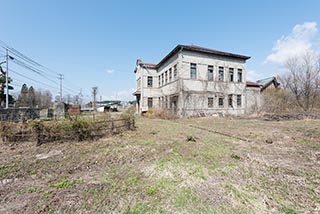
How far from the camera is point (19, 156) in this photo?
4.80 meters

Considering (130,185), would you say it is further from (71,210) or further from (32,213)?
(32,213)

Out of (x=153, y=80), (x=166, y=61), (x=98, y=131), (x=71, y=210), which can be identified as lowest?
(x=71, y=210)

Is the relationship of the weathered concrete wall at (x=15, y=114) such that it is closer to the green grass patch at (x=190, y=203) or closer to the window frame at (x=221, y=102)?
the green grass patch at (x=190, y=203)

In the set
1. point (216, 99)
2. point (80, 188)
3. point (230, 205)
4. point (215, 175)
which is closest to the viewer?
point (230, 205)

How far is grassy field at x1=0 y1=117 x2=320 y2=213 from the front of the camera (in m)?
2.45

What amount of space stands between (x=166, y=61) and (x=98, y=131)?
1608 cm

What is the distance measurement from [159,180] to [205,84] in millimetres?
17007

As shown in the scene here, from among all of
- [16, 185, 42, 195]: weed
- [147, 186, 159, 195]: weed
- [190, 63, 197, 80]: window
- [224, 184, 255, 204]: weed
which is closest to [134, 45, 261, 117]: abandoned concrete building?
[190, 63, 197, 80]: window

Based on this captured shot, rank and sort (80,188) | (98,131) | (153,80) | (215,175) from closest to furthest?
(80,188) < (215,175) < (98,131) < (153,80)

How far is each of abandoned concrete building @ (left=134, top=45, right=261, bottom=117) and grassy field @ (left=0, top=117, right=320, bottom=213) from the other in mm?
12902

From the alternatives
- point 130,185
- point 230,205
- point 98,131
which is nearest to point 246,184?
point 230,205

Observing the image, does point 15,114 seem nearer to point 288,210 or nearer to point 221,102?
point 288,210

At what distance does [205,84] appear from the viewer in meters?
18.8

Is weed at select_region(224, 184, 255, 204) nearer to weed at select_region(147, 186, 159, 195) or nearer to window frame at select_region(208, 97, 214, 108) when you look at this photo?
weed at select_region(147, 186, 159, 195)
